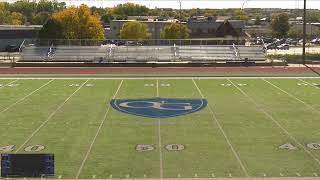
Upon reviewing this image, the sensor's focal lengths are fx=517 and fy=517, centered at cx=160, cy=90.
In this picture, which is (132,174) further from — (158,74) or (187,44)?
(187,44)

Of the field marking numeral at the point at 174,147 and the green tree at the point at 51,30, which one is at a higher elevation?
the green tree at the point at 51,30

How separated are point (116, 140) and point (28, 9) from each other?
144 metres

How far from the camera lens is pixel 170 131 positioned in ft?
55.5

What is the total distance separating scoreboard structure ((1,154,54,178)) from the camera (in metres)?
10.2

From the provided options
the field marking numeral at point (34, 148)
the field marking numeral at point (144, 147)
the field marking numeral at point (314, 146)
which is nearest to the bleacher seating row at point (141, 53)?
the field marking numeral at point (314, 146)

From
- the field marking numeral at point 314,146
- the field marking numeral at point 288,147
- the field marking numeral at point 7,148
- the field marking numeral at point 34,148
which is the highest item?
the field marking numeral at point 7,148

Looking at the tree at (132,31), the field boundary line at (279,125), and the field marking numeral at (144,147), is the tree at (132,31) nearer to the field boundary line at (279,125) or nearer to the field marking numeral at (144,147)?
the field boundary line at (279,125)

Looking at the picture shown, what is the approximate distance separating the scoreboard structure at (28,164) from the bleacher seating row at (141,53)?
100 ft

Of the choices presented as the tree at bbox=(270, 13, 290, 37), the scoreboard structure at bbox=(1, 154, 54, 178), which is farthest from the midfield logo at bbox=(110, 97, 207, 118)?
the tree at bbox=(270, 13, 290, 37)

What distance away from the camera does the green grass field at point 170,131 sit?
13023 mm

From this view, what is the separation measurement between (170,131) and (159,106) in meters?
4.55

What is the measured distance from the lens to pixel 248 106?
70.3ft

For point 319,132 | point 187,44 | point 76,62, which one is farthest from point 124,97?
point 187,44

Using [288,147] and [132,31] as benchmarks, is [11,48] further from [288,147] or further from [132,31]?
[288,147]
